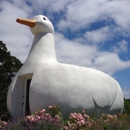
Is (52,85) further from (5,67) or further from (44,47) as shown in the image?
(5,67)

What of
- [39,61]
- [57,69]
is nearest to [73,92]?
[57,69]

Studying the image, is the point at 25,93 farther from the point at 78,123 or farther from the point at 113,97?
the point at 113,97

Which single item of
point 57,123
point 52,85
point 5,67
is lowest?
point 57,123

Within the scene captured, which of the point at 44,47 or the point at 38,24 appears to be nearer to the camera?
the point at 44,47

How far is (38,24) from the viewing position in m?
9.62

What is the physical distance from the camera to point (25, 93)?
30.0ft

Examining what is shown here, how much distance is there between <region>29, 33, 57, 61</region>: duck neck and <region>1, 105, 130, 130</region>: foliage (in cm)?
248

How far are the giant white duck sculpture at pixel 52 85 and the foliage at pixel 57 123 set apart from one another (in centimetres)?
44

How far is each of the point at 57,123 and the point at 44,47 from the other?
4392mm

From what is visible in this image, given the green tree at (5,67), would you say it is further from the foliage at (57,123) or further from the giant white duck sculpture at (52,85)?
the foliage at (57,123)

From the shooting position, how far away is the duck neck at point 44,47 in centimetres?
912

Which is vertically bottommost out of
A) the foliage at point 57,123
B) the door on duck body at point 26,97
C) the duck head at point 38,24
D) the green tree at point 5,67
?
the foliage at point 57,123

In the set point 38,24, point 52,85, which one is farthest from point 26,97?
point 38,24

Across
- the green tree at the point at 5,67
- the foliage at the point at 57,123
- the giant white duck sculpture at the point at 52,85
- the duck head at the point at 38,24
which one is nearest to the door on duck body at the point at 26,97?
the giant white duck sculpture at the point at 52,85
